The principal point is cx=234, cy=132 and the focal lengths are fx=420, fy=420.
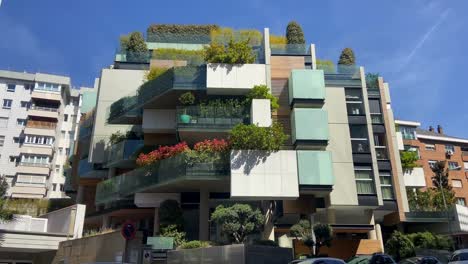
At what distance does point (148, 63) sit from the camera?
3503 centimetres

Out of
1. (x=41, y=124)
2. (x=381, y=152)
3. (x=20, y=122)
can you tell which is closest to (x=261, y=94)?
(x=381, y=152)

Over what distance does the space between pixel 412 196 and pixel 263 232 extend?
648 inches

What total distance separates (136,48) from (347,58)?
17.8 metres

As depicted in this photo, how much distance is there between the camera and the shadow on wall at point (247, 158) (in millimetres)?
24656

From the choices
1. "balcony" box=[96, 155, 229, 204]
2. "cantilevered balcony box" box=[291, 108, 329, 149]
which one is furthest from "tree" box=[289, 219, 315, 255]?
"cantilevered balcony box" box=[291, 108, 329, 149]

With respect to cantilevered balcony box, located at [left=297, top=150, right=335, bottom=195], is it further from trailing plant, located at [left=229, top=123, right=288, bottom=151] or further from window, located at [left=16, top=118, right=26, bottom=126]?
window, located at [left=16, top=118, right=26, bottom=126]

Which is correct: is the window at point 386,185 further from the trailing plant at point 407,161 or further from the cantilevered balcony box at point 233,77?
the cantilevered balcony box at point 233,77

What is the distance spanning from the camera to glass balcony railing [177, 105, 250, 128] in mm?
27125

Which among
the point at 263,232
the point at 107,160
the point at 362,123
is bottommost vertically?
the point at 263,232

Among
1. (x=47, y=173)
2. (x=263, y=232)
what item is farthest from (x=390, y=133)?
(x=47, y=173)

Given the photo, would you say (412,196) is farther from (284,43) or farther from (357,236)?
(284,43)

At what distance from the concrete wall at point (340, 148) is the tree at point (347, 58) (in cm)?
489

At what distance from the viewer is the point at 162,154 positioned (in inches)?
1068

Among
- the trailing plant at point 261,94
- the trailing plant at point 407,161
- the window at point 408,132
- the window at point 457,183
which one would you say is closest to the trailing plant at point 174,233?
the trailing plant at point 261,94
